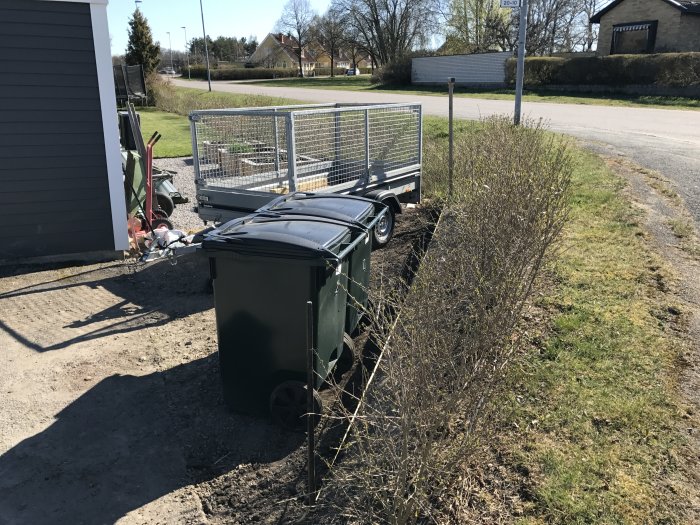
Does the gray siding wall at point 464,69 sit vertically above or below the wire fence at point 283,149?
above

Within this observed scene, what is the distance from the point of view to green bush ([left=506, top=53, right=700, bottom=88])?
23453 mm

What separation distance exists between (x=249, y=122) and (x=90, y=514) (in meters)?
4.72

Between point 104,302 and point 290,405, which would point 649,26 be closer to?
point 104,302

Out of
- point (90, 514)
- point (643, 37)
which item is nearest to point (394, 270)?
point (90, 514)

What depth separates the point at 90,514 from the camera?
3.03 m

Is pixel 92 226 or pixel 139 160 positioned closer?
pixel 92 226

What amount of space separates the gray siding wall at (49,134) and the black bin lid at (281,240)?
374 cm

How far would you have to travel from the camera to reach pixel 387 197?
24.1 ft

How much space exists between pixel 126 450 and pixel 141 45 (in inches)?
1576

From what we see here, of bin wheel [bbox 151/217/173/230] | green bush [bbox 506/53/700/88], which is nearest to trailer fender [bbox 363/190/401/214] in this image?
bin wheel [bbox 151/217/173/230]

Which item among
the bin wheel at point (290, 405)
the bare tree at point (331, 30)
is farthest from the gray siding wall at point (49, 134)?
the bare tree at point (331, 30)

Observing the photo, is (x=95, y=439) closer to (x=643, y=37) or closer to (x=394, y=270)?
(x=394, y=270)

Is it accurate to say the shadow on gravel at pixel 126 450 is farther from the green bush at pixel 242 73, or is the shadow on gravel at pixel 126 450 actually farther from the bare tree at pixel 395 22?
the green bush at pixel 242 73

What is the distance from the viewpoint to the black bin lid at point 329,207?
4.36m
